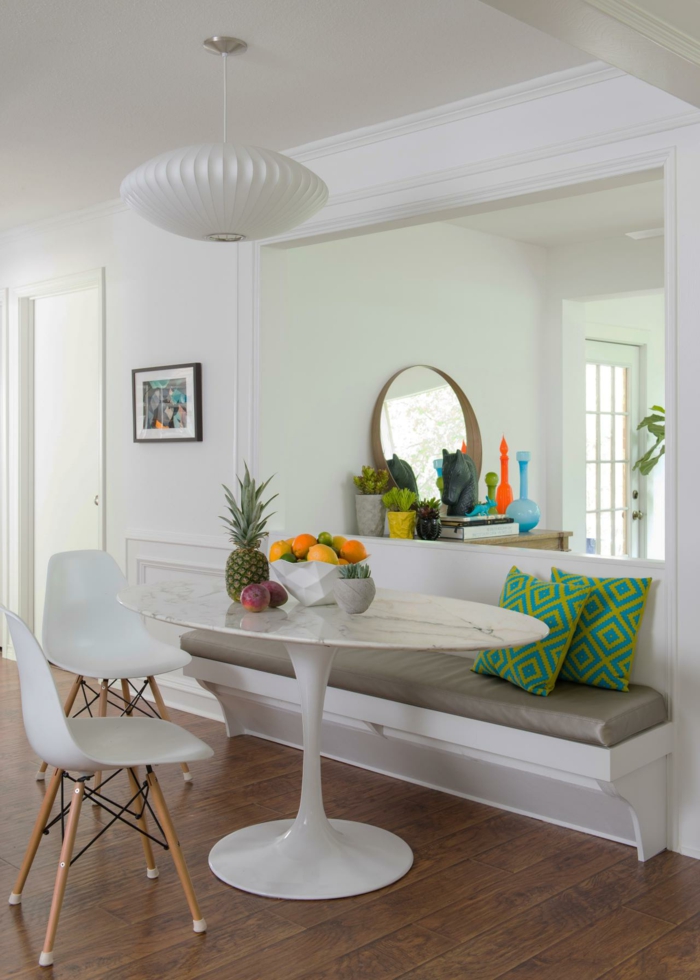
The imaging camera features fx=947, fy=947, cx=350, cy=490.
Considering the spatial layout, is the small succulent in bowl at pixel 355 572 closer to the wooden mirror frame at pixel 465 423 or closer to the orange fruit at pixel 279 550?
the orange fruit at pixel 279 550

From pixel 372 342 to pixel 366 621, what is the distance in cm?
245

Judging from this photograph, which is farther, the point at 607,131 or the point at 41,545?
the point at 41,545

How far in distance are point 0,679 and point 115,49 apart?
11.5 ft

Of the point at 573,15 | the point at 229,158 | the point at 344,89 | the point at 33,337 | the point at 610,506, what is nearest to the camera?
the point at 573,15

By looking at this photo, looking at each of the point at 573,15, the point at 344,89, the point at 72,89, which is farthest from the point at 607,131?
the point at 72,89

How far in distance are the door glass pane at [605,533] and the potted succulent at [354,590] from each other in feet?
12.7

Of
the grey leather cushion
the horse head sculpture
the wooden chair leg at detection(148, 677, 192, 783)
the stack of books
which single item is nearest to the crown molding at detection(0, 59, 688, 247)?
the horse head sculpture

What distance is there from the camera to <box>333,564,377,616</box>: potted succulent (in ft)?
8.57

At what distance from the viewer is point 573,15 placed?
1.92 metres

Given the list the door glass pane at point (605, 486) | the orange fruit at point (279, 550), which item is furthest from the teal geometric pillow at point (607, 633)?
the door glass pane at point (605, 486)

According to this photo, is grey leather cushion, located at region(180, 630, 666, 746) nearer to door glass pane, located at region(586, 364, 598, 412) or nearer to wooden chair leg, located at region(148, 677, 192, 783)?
wooden chair leg, located at region(148, 677, 192, 783)

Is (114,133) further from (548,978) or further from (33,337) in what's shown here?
(548,978)

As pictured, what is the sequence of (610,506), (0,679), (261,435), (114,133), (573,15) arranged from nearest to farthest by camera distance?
(573,15) → (114,133) → (261,435) → (0,679) → (610,506)

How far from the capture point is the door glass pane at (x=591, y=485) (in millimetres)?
6113
